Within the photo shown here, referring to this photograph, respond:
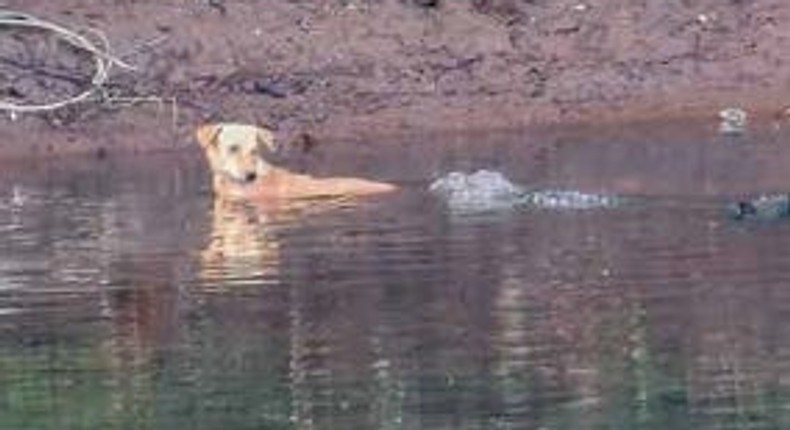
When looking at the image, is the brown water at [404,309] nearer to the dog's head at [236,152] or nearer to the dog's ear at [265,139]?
the dog's head at [236,152]

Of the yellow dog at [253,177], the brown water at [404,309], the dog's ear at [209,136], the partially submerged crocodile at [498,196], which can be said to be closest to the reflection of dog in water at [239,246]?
the brown water at [404,309]

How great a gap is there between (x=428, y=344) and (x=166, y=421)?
5.11 feet

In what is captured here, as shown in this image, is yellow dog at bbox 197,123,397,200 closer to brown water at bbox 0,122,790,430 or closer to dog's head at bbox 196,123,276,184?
dog's head at bbox 196,123,276,184

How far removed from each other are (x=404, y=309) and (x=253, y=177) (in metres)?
5.11

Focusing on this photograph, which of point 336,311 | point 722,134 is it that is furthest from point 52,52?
point 336,311

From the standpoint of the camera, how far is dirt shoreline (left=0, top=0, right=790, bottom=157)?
66.2ft

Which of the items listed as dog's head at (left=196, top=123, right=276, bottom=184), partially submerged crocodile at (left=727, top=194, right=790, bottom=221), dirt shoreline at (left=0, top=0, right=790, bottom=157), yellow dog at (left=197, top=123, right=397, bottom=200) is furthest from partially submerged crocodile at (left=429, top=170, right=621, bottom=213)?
dirt shoreline at (left=0, top=0, right=790, bottom=157)

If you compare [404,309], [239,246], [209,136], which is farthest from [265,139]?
[404,309]

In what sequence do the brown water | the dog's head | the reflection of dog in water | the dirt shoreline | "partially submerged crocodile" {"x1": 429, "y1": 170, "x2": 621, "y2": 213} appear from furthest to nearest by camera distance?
the dirt shoreline, the dog's head, "partially submerged crocodile" {"x1": 429, "y1": 170, "x2": 621, "y2": 213}, the reflection of dog in water, the brown water

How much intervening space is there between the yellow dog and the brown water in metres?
0.22

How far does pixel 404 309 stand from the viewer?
11539 mm

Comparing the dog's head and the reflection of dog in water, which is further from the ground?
the dog's head

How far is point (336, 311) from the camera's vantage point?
11.6 meters

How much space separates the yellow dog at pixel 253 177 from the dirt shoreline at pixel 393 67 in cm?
290
